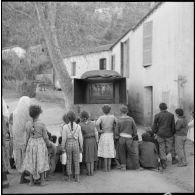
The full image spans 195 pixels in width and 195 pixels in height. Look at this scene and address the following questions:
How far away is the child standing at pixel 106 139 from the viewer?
709 centimetres

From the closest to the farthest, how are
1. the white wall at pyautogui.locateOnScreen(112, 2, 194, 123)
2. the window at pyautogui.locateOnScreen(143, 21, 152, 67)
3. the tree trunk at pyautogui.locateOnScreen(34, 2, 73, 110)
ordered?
the white wall at pyautogui.locateOnScreen(112, 2, 194, 123), the window at pyautogui.locateOnScreen(143, 21, 152, 67), the tree trunk at pyautogui.locateOnScreen(34, 2, 73, 110)

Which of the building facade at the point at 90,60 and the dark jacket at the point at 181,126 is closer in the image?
the dark jacket at the point at 181,126

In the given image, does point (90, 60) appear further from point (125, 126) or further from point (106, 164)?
point (106, 164)

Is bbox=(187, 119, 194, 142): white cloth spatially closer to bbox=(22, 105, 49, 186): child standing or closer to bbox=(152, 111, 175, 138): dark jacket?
bbox=(152, 111, 175, 138): dark jacket

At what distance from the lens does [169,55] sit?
11.3m

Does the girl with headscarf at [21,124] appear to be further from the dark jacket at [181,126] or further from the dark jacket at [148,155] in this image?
the dark jacket at [181,126]

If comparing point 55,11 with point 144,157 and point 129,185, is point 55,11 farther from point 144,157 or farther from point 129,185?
point 129,185

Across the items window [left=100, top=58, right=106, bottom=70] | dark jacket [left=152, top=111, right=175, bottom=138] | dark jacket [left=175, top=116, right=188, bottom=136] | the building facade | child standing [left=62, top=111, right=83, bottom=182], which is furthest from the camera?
window [left=100, top=58, right=106, bottom=70]

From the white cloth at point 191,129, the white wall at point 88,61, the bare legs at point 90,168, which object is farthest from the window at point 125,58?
the bare legs at point 90,168

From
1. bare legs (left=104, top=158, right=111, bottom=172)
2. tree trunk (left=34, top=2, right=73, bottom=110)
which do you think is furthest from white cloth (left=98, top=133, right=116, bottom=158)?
tree trunk (left=34, top=2, right=73, bottom=110)

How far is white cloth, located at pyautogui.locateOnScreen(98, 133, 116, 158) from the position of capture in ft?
23.2

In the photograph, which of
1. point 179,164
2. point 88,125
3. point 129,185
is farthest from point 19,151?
point 179,164

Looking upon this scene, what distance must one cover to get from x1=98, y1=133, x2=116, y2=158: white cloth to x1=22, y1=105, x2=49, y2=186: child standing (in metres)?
1.55

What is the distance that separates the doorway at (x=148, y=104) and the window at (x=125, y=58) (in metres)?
3.49
